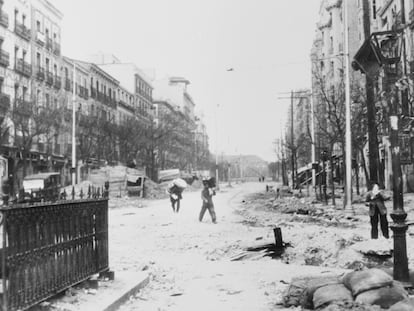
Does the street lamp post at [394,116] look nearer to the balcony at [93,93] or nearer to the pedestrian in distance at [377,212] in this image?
the pedestrian in distance at [377,212]

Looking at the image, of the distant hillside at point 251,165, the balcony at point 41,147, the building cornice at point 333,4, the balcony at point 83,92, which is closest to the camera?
the balcony at point 41,147

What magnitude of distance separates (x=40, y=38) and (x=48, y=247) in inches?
1807

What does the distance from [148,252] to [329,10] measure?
5520cm

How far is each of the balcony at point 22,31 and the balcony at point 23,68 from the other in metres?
2.02

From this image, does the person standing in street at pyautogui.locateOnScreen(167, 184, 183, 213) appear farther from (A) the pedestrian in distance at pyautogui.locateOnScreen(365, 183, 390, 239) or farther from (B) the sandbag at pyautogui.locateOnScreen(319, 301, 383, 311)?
(B) the sandbag at pyautogui.locateOnScreen(319, 301, 383, 311)

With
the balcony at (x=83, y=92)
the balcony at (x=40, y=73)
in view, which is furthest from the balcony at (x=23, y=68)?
the balcony at (x=83, y=92)

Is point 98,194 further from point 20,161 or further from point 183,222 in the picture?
point 20,161

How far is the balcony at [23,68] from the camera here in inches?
1737

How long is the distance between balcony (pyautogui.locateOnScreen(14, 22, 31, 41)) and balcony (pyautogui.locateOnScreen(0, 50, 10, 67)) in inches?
113

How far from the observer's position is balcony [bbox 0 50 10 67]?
4150 cm

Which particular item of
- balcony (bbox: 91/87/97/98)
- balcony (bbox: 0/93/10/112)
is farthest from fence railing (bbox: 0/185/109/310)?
balcony (bbox: 91/87/97/98)

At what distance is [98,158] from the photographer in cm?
5306

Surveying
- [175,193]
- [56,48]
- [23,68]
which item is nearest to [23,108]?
[23,68]

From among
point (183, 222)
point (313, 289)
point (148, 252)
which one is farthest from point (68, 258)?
point (183, 222)
